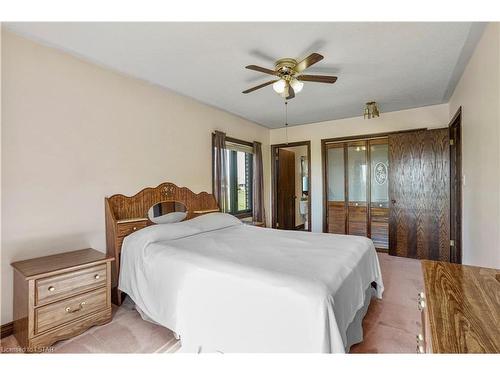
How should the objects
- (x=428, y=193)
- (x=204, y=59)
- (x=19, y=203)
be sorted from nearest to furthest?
(x=19, y=203) → (x=204, y=59) → (x=428, y=193)

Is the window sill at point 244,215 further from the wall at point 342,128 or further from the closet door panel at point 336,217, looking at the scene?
the closet door panel at point 336,217

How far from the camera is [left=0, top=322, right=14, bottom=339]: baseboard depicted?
197 centimetres

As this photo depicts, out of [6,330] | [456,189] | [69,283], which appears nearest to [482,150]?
[456,189]

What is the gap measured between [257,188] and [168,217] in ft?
6.74

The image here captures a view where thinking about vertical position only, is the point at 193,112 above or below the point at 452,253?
above

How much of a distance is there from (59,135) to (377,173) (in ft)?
15.3

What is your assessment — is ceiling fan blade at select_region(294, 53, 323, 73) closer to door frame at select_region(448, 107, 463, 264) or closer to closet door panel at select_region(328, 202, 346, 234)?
door frame at select_region(448, 107, 463, 264)

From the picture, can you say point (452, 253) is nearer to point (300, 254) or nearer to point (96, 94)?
point (300, 254)

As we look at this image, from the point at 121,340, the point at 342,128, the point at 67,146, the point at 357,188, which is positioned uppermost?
the point at 342,128

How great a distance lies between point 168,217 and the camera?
10.6ft

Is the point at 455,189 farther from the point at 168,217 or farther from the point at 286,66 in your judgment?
the point at 168,217
